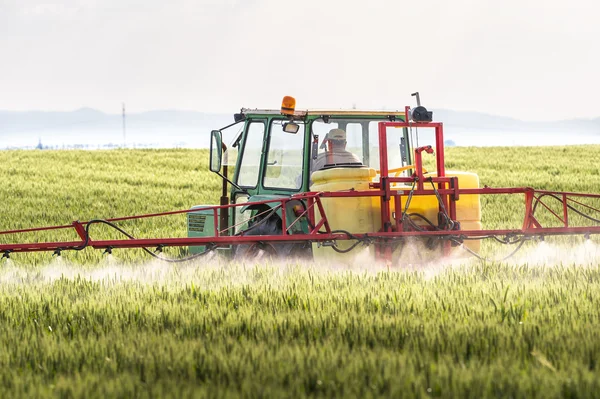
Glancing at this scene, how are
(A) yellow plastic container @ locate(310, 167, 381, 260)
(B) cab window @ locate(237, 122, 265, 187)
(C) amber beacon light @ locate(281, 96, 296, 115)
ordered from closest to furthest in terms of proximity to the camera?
(A) yellow plastic container @ locate(310, 167, 381, 260), (C) amber beacon light @ locate(281, 96, 296, 115), (B) cab window @ locate(237, 122, 265, 187)

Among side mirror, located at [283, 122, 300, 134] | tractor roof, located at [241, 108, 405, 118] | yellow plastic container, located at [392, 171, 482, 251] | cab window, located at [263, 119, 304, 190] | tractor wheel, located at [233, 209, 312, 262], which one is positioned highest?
tractor roof, located at [241, 108, 405, 118]

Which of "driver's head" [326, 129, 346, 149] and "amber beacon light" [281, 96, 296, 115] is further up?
"amber beacon light" [281, 96, 296, 115]

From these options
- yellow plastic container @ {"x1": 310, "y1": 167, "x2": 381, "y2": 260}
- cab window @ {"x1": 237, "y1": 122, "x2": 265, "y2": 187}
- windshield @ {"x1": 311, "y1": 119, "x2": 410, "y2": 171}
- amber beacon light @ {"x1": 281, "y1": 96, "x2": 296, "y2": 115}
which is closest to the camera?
yellow plastic container @ {"x1": 310, "y1": 167, "x2": 381, "y2": 260}

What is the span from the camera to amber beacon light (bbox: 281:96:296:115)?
9.90m

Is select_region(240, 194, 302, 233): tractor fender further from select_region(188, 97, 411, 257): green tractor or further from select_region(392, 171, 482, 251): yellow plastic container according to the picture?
select_region(392, 171, 482, 251): yellow plastic container

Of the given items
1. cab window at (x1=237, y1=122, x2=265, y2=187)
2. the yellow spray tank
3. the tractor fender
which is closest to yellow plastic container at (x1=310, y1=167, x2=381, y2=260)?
the yellow spray tank

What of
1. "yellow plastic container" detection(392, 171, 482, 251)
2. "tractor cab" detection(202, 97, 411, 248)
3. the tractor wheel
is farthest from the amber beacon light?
"yellow plastic container" detection(392, 171, 482, 251)

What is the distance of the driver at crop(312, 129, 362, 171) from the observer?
10.0 metres

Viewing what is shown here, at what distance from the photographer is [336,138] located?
398 inches

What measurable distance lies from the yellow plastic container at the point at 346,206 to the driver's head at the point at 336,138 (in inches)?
19.1

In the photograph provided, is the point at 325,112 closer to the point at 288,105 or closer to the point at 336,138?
the point at 336,138

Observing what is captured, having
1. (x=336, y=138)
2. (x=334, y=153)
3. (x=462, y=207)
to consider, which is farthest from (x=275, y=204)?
(x=462, y=207)

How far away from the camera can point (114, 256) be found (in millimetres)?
12734

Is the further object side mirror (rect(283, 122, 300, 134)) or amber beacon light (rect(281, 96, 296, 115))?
side mirror (rect(283, 122, 300, 134))
